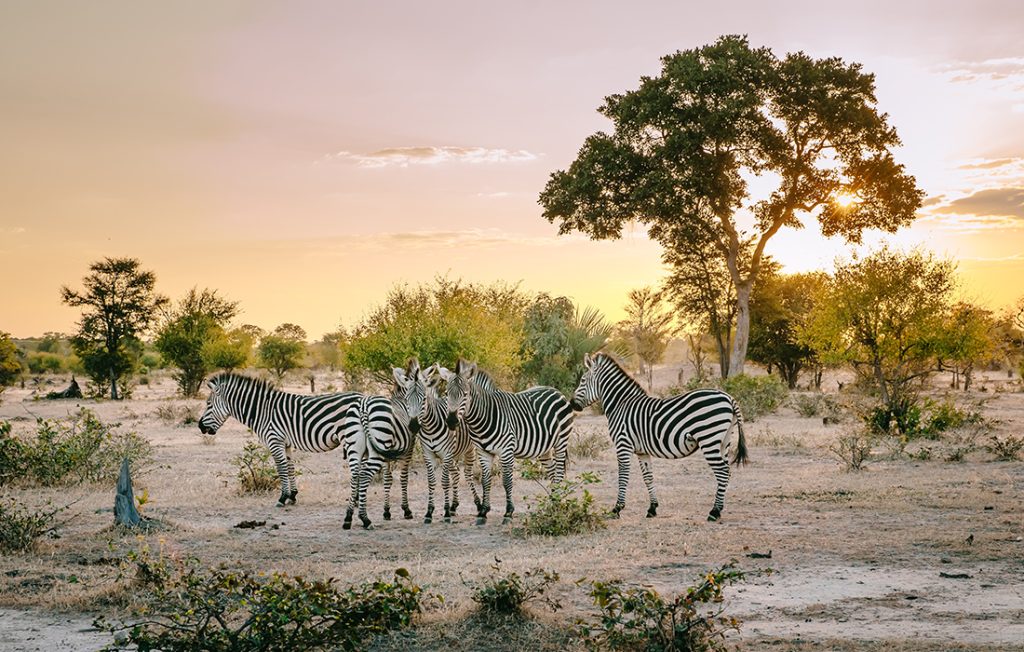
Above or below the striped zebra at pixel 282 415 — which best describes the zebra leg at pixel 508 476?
below

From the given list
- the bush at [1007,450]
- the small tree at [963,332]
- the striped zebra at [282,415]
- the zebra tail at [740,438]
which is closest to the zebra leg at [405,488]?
the striped zebra at [282,415]

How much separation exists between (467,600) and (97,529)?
19.1 ft

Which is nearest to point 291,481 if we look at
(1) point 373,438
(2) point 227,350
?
(1) point 373,438

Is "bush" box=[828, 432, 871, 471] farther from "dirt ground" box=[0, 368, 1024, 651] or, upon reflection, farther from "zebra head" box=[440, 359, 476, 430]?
"zebra head" box=[440, 359, 476, 430]

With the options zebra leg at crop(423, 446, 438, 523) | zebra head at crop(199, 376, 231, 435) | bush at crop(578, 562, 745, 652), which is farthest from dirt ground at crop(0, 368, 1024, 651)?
zebra head at crop(199, 376, 231, 435)

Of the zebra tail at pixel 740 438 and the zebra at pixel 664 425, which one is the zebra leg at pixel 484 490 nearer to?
the zebra at pixel 664 425

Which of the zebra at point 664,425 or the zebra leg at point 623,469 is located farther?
the zebra leg at point 623,469

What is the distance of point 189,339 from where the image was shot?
4862cm

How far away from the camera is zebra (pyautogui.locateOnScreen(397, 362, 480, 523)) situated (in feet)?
38.6

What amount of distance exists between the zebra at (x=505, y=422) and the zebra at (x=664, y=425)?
483mm

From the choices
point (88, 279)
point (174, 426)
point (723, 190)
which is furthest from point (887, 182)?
point (88, 279)

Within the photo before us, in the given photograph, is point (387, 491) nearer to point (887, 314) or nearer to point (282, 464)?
point (282, 464)

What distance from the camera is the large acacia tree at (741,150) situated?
1174 inches

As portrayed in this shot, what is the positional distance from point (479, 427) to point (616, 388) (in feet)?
7.47
